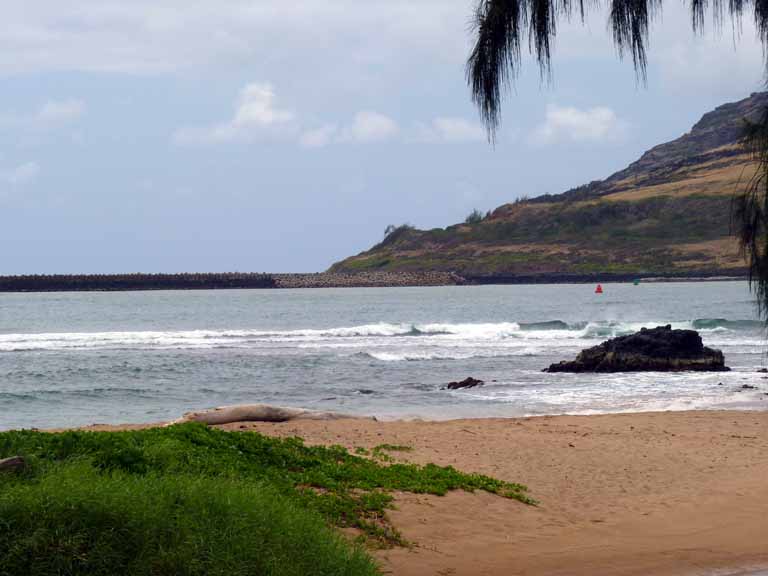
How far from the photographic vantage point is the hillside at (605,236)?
456ft

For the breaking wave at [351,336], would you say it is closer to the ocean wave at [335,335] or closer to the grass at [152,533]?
the ocean wave at [335,335]

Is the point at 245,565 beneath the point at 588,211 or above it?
beneath

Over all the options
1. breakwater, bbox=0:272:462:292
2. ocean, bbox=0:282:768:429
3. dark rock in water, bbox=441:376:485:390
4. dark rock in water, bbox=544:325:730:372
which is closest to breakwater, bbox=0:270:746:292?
breakwater, bbox=0:272:462:292

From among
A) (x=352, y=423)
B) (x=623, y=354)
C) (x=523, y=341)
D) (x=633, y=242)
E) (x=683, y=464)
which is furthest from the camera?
(x=633, y=242)

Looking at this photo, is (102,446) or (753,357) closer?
(102,446)

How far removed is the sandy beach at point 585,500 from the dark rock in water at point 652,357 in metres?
12.2

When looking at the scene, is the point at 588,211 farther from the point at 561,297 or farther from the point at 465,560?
the point at 465,560

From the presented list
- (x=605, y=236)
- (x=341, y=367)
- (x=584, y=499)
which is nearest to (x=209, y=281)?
(x=605, y=236)

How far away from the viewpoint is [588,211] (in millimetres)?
154875

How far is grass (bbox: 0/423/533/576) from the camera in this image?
546 cm

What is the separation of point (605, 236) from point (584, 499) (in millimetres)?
143456

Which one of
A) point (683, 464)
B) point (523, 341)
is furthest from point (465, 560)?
point (523, 341)

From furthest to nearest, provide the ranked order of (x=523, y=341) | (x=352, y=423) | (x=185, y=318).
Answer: (x=185, y=318), (x=523, y=341), (x=352, y=423)

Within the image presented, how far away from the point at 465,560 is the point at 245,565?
2.58 meters
